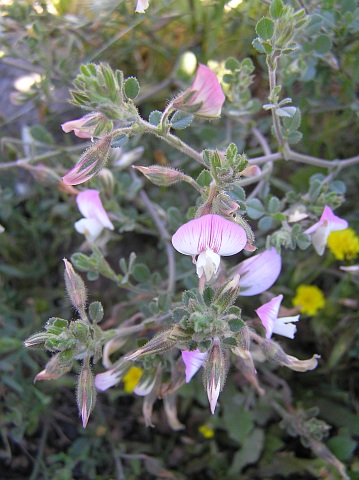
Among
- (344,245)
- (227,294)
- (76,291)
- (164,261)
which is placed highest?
(227,294)

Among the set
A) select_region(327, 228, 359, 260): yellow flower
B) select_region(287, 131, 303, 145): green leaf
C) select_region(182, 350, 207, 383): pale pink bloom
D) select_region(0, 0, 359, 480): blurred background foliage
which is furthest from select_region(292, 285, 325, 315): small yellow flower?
select_region(182, 350, 207, 383): pale pink bloom

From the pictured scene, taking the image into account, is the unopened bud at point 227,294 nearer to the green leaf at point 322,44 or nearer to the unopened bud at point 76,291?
the unopened bud at point 76,291

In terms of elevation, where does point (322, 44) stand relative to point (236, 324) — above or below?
above

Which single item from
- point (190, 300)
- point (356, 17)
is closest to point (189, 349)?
point (190, 300)

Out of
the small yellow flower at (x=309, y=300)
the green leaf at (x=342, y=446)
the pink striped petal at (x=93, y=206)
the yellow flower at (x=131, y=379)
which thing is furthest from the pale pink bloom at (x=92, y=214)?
the green leaf at (x=342, y=446)

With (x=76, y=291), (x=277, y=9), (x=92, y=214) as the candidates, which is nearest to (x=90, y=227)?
(x=92, y=214)

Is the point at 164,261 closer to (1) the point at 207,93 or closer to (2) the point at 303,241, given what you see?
(2) the point at 303,241

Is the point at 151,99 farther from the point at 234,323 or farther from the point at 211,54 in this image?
the point at 234,323
